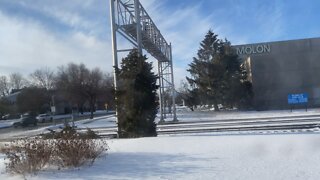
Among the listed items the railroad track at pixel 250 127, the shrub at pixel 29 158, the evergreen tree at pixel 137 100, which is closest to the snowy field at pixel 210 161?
the shrub at pixel 29 158

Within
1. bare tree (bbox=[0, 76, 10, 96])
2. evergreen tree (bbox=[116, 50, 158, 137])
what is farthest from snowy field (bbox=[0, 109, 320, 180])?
bare tree (bbox=[0, 76, 10, 96])

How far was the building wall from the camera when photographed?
62781mm

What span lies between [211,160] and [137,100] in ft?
22.7

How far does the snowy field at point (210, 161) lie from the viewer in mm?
8484

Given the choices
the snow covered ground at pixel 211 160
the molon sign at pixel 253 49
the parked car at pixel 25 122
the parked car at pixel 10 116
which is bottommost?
the snow covered ground at pixel 211 160

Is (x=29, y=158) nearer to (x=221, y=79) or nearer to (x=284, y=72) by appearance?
(x=221, y=79)

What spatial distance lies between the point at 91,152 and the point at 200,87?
54991 millimetres

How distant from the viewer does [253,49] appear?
67375 mm

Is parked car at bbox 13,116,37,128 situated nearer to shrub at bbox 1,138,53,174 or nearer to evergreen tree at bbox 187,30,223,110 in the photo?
evergreen tree at bbox 187,30,223,110

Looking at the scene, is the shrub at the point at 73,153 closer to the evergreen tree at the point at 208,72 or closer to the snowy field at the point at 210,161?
the snowy field at the point at 210,161

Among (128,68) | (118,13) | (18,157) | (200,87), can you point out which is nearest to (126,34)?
(118,13)

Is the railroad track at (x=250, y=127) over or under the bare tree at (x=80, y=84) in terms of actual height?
under

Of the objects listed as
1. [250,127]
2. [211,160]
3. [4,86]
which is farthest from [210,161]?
[4,86]

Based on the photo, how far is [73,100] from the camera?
7569cm
